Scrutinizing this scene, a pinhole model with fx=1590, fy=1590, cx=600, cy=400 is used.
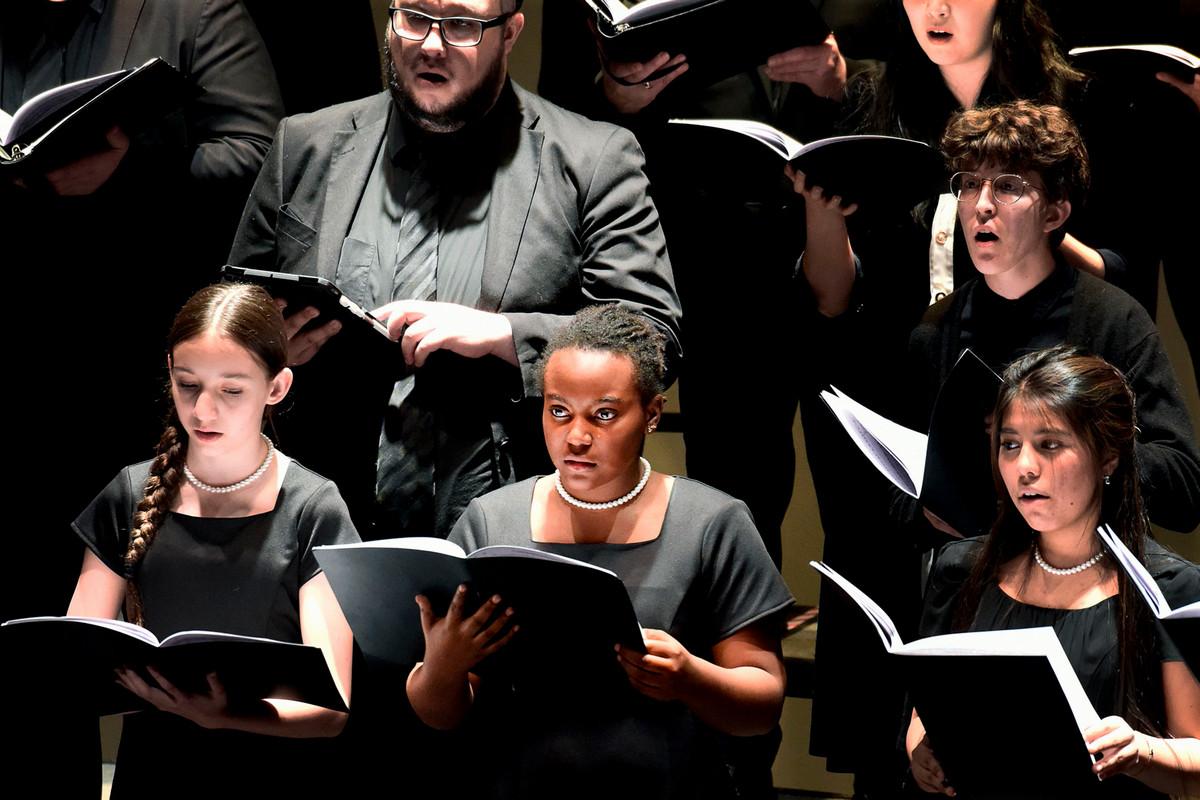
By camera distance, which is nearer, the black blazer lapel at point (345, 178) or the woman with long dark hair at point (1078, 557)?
the woman with long dark hair at point (1078, 557)

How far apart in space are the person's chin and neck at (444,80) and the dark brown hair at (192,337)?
559mm

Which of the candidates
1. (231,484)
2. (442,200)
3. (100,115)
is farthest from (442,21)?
(231,484)

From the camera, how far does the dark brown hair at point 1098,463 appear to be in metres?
2.29

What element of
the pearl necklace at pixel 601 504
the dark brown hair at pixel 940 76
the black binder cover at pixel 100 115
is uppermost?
the dark brown hair at pixel 940 76

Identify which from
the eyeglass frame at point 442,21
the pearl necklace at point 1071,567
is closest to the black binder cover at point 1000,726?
the pearl necklace at point 1071,567

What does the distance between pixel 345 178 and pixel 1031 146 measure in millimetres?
1275

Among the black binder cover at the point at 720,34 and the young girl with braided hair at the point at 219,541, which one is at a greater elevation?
the black binder cover at the point at 720,34

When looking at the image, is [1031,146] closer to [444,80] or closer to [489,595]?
[444,80]

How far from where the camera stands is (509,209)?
2986 mm

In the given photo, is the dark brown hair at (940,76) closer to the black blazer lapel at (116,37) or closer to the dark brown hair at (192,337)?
the dark brown hair at (192,337)

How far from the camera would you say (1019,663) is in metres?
2.00

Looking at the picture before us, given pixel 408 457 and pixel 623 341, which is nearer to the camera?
pixel 623 341

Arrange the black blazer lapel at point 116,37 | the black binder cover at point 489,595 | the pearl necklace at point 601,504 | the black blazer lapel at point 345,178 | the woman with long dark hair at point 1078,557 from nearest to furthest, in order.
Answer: the black binder cover at point 489,595 → the woman with long dark hair at point 1078,557 → the pearl necklace at point 601,504 → the black blazer lapel at point 345,178 → the black blazer lapel at point 116,37

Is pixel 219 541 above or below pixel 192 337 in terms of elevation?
below
